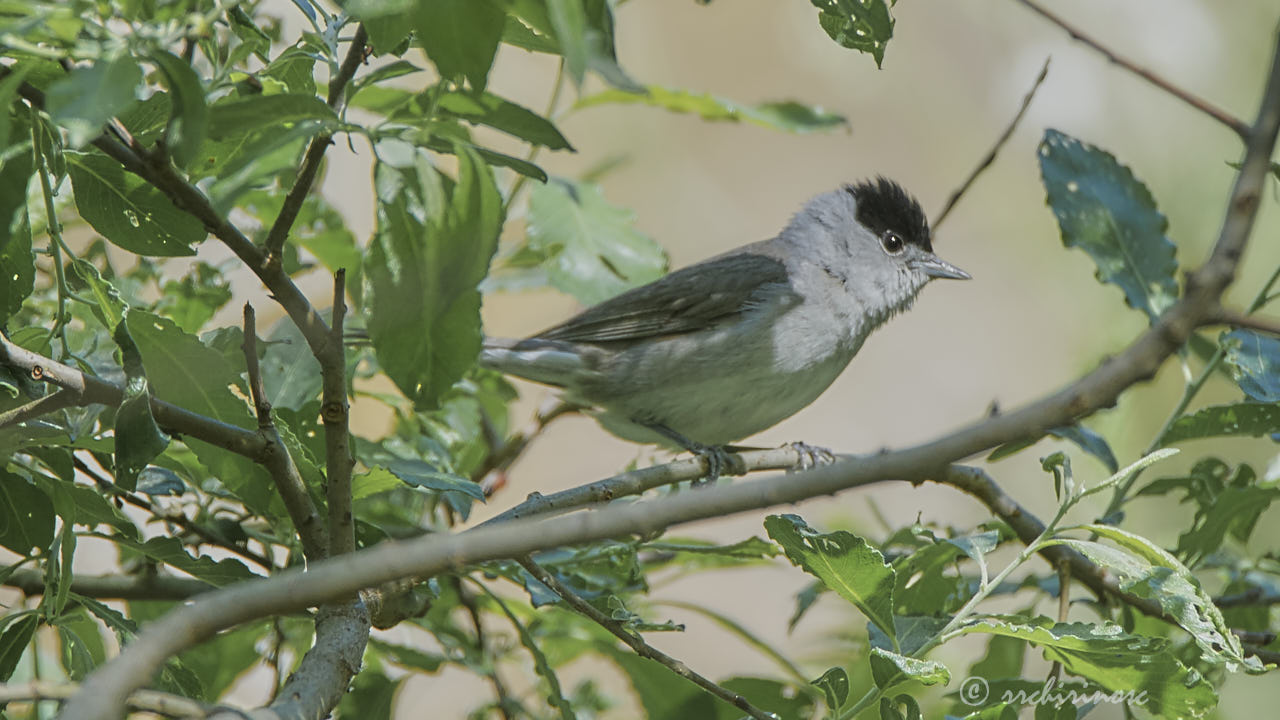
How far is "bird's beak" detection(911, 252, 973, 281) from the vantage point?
4.10 m

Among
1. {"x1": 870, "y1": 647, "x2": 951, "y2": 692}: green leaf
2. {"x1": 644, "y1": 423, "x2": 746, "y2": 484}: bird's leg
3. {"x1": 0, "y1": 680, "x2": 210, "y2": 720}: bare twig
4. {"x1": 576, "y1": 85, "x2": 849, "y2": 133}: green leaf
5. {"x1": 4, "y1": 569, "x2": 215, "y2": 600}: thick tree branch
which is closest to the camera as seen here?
{"x1": 0, "y1": 680, "x2": 210, "y2": 720}: bare twig

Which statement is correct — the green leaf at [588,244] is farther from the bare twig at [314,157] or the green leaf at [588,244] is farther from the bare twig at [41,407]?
the bare twig at [41,407]

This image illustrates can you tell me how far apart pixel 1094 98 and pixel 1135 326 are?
10.2 ft

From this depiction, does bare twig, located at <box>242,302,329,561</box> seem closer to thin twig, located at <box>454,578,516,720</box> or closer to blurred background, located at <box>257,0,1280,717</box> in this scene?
thin twig, located at <box>454,578,516,720</box>

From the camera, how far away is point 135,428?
4.34 ft

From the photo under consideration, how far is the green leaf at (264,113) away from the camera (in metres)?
1.10

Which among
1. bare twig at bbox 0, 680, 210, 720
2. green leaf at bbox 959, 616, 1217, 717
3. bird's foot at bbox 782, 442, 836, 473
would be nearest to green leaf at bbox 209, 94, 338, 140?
bare twig at bbox 0, 680, 210, 720

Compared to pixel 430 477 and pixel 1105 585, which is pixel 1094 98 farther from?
pixel 430 477

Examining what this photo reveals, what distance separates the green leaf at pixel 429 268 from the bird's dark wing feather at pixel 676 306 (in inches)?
103

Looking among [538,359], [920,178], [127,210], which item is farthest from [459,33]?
[920,178]

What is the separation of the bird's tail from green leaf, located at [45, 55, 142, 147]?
260 centimetres

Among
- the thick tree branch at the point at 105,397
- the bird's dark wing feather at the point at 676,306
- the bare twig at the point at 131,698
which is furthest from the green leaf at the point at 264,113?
the bird's dark wing feather at the point at 676,306

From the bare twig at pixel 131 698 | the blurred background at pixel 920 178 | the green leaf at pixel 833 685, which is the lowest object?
the green leaf at pixel 833 685

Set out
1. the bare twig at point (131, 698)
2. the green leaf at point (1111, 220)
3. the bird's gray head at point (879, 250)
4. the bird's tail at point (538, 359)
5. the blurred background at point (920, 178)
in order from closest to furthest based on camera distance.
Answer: the bare twig at point (131, 698)
the green leaf at point (1111, 220)
the bird's tail at point (538, 359)
the bird's gray head at point (879, 250)
the blurred background at point (920, 178)
